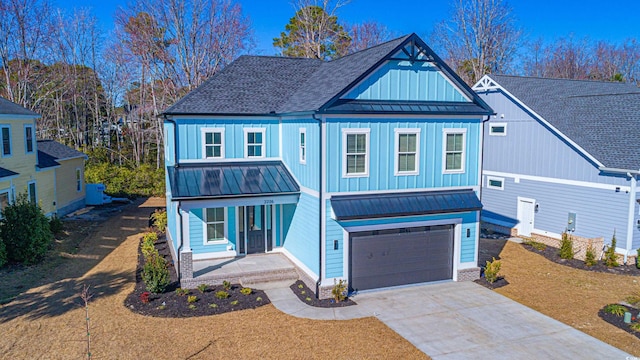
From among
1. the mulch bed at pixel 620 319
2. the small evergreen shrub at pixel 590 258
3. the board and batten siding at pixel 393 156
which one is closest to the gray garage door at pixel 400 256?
the board and batten siding at pixel 393 156

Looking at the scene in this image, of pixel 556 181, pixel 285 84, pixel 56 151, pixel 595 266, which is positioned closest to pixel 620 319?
pixel 595 266

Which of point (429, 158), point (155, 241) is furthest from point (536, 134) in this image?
point (155, 241)

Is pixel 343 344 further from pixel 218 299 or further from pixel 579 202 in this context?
pixel 579 202

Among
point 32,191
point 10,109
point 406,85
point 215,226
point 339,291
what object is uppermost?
point 406,85

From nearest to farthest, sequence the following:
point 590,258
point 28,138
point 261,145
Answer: point 590,258 → point 261,145 → point 28,138

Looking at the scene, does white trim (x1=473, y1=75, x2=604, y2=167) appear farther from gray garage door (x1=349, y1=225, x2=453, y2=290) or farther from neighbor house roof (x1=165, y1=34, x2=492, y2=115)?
gray garage door (x1=349, y1=225, x2=453, y2=290)

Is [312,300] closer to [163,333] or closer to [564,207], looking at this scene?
[163,333]

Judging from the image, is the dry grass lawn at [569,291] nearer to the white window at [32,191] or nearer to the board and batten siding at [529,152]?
the board and batten siding at [529,152]
